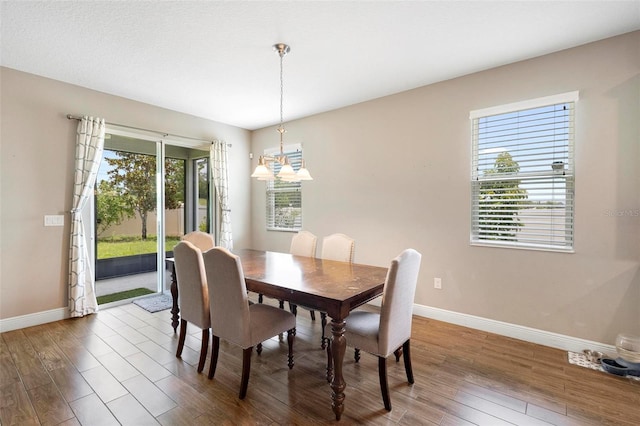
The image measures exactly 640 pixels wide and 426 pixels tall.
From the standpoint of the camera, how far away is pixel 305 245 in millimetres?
3387

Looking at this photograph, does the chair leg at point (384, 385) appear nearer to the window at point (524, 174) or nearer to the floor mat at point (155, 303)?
the window at point (524, 174)

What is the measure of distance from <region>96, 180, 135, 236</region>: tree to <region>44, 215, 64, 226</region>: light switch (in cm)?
45

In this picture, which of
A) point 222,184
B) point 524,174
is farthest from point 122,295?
point 524,174

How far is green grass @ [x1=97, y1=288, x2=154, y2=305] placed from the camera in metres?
3.98

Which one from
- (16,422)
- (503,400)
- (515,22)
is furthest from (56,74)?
(503,400)

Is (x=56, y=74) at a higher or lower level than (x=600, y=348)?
higher

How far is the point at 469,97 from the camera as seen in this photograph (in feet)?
10.5

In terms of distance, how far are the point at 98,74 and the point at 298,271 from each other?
116 inches

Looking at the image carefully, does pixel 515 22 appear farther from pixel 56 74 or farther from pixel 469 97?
pixel 56 74

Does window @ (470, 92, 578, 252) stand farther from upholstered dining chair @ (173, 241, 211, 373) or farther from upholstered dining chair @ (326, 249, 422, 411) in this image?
upholstered dining chair @ (173, 241, 211, 373)

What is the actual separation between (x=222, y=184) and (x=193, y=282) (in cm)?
280

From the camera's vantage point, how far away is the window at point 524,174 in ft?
8.96

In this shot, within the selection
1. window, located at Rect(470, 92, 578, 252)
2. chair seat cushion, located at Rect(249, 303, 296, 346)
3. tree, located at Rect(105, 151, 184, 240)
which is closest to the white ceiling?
window, located at Rect(470, 92, 578, 252)

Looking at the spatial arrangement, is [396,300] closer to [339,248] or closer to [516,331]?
[339,248]
